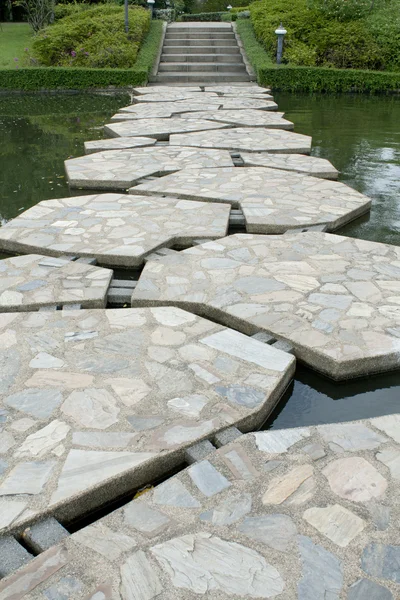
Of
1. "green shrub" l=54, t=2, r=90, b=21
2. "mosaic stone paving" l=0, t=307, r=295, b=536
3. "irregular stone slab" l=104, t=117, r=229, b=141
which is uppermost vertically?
"green shrub" l=54, t=2, r=90, b=21

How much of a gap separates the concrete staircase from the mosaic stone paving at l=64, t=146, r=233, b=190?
8.47 m

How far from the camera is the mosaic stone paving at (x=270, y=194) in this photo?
503cm

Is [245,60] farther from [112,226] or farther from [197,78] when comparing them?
[112,226]

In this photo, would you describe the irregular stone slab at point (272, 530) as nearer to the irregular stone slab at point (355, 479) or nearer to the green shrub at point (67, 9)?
the irregular stone slab at point (355, 479)

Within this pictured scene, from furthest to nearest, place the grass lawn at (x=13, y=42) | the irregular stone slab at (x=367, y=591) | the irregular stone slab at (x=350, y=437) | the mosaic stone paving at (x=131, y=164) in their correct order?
the grass lawn at (x=13, y=42) → the mosaic stone paving at (x=131, y=164) → the irregular stone slab at (x=350, y=437) → the irregular stone slab at (x=367, y=591)

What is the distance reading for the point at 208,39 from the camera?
18.1 meters

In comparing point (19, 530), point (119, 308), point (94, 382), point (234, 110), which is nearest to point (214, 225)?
point (119, 308)

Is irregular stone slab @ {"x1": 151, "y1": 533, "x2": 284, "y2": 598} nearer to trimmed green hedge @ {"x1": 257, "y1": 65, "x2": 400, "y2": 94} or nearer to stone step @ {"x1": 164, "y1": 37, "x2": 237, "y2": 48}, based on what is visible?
trimmed green hedge @ {"x1": 257, "y1": 65, "x2": 400, "y2": 94}

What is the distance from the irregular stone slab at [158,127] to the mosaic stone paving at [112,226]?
10.7 ft

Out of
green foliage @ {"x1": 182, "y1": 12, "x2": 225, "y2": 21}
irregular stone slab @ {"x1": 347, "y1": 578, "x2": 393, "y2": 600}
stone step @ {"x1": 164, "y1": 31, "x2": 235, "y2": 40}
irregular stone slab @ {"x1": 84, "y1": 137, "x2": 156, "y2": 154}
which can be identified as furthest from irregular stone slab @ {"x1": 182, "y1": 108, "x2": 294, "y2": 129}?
green foliage @ {"x1": 182, "y1": 12, "x2": 225, "y2": 21}

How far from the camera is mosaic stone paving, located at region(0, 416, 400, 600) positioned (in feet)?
5.71

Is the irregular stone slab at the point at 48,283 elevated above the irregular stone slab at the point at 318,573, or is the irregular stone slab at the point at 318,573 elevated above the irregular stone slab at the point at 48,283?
the irregular stone slab at the point at 48,283

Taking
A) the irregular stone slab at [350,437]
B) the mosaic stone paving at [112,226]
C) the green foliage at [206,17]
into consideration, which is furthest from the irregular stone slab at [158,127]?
the green foliage at [206,17]

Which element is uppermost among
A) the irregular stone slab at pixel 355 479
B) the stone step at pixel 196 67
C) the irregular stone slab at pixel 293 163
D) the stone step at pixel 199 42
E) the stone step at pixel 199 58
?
the stone step at pixel 199 42
